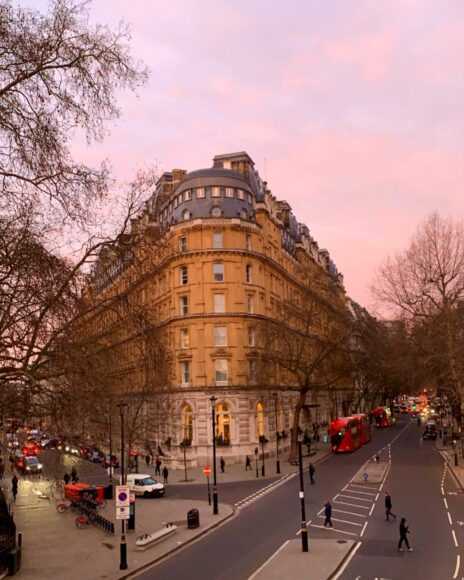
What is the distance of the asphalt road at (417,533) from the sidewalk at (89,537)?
8065 mm

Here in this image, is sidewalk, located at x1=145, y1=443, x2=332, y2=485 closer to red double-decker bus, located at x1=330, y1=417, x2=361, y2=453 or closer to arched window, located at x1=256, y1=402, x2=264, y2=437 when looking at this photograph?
red double-decker bus, located at x1=330, y1=417, x2=361, y2=453

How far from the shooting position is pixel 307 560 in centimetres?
2083

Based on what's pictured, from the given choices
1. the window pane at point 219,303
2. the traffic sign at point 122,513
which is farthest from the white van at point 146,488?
the window pane at point 219,303

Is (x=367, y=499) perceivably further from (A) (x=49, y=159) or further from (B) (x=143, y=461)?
(B) (x=143, y=461)

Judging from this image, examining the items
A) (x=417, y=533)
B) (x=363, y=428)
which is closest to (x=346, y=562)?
(x=417, y=533)

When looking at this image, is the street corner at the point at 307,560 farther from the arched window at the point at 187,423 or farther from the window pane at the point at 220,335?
the window pane at the point at 220,335

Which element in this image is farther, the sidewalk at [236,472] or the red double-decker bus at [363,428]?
the red double-decker bus at [363,428]

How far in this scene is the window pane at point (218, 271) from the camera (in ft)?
185

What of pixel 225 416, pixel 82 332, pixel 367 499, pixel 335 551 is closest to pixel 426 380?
pixel 225 416

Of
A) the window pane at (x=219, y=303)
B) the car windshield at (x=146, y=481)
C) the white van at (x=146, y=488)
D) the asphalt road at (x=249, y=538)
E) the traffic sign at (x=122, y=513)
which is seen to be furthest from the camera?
the window pane at (x=219, y=303)

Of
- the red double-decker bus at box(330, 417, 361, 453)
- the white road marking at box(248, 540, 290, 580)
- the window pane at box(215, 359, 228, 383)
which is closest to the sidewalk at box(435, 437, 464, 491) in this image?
the red double-decker bus at box(330, 417, 361, 453)

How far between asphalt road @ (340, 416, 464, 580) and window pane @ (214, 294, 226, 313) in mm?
21782

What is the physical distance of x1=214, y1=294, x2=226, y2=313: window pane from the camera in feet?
184

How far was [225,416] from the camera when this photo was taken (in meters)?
54.1
